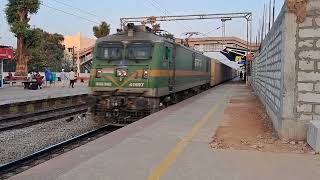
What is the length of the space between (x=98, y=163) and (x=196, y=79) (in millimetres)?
18586

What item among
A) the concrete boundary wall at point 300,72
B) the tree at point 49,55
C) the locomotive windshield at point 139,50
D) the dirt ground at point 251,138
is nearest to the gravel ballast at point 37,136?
the locomotive windshield at point 139,50

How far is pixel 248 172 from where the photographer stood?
248 inches

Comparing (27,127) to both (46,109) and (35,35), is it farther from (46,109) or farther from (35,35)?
(35,35)

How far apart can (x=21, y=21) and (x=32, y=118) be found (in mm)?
22228

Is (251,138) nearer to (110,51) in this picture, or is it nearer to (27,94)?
(110,51)

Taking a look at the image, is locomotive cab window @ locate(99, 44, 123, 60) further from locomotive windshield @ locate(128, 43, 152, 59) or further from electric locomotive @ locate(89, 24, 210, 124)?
locomotive windshield @ locate(128, 43, 152, 59)

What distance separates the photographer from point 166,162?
6867 mm

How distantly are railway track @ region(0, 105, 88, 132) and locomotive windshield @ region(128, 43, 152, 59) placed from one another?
445cm

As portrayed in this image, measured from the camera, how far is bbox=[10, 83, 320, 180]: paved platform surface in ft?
20.0

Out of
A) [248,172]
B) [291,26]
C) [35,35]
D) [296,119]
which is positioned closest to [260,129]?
[296,119]

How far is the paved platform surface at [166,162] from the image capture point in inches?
240

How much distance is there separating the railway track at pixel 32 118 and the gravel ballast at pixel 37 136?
380 mm

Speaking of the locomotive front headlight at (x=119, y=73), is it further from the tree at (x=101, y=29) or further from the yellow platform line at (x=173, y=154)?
the tree at (x=101, y=29)

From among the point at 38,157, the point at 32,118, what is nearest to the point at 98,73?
the point at 32,118
